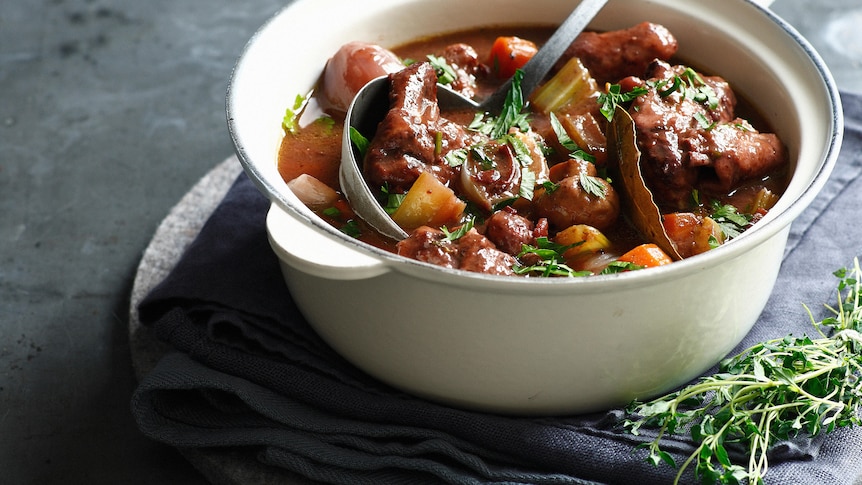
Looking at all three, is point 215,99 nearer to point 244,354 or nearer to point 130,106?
point 130,106

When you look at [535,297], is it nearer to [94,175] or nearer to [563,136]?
[563,136]

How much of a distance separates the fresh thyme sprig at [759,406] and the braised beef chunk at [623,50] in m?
0.96

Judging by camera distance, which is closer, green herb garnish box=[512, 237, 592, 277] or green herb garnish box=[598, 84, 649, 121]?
green herb garnish box=[512, 237, 592, 277]

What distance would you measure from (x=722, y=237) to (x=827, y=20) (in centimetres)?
251

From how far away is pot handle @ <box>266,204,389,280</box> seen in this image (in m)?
1.91

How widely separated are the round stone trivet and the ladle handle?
996 millimetres

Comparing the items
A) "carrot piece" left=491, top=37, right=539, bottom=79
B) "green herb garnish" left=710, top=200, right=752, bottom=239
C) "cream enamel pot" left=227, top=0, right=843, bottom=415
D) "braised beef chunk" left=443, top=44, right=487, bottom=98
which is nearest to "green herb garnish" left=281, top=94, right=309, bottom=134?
"cream enamel pot" left=227, top=0, right=843, bottom=415

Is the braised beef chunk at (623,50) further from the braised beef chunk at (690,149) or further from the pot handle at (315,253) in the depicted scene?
the pot handle at (315,253)

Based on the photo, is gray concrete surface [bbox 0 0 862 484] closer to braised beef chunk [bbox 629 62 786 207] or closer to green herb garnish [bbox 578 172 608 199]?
green herb garnish [bbox 578 172 608 199]

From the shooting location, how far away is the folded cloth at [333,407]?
2137 millimetres

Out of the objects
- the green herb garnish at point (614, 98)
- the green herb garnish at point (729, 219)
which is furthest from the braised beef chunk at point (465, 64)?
the green herb garnish at point (729, 219)

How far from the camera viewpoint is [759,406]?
2.10 m

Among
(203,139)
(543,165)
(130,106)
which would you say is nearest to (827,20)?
(543,165)

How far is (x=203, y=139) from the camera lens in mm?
3756
